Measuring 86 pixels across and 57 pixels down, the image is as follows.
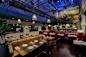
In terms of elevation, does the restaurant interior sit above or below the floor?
above

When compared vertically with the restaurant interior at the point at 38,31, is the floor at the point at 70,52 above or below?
below

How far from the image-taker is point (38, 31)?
15.3m

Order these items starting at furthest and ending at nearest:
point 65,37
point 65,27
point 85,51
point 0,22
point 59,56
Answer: point 65,27
point 65,37
point 0,22
point 59,56
point 85,51

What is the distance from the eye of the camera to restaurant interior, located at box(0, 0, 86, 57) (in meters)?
4.67

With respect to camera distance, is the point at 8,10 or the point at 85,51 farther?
the point at 8,10

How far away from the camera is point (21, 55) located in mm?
3820

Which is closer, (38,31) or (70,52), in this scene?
(70,52)

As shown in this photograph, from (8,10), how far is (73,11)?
15341mm

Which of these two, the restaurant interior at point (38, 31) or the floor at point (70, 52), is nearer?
the restaurant interior at point (38, 31)

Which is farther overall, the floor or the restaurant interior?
the floor

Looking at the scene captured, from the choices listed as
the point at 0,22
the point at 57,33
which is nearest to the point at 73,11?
the point at 57,33

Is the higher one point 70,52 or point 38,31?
point 38,31

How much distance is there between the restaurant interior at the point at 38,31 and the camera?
4.67 metres

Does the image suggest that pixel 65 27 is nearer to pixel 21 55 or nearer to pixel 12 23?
pixel 12 23
